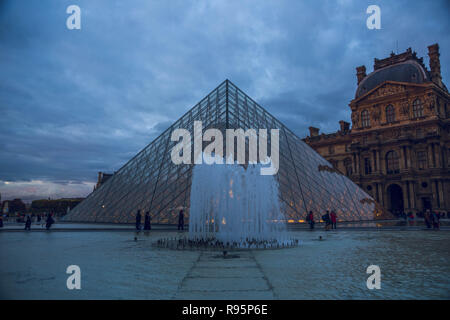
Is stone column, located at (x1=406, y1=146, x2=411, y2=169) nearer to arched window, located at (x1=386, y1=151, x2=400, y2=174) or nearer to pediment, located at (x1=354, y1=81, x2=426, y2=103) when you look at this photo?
arched window, located at (x1=386, y1=151, x2=400, y2=174)

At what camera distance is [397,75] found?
152 feet

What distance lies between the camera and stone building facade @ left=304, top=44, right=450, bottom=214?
39.7 metres

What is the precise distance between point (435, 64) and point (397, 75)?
16.1 feet

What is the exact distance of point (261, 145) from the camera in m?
19.3

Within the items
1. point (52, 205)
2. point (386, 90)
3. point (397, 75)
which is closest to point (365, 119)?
point (386, 90)

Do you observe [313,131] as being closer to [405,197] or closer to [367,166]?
[367,166]

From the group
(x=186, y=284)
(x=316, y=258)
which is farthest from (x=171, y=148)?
(x=186, y=284)

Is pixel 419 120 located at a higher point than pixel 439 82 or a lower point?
lower

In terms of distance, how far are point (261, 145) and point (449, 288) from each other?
1589 cm

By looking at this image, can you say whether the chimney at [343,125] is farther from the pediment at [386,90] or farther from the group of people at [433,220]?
the group of people at [433,220]

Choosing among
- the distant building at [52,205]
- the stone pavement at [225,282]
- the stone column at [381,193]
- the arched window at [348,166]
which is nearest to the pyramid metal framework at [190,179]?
the stone pavement at [225,282]

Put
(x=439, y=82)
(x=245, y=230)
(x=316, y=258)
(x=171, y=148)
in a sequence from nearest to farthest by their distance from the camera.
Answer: (x=316, y=258) → (x=245, y=230) → (x=171, y=148) → (x=439, y=82)

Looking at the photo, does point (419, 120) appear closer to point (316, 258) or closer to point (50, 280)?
point (316, 258)

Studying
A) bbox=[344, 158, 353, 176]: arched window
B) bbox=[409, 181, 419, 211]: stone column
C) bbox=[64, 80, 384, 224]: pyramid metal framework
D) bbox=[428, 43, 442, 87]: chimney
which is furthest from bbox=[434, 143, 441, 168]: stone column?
bbox=[64, 80, 384, 224]: pyramid metal framework
